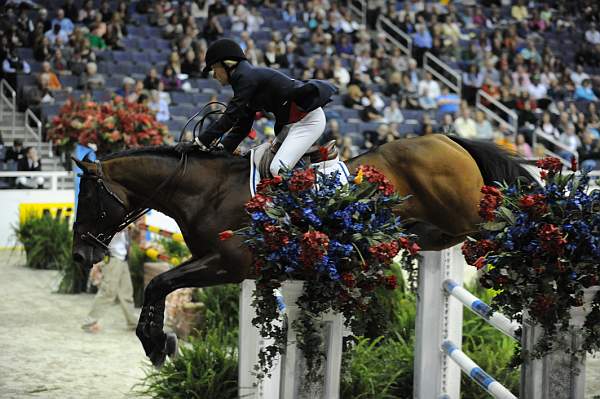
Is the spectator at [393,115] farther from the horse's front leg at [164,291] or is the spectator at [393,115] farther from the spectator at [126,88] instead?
the horse's front leg at [164,291]

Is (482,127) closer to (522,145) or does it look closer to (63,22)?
(522,145)

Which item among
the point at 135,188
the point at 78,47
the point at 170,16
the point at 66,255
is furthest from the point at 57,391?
the point at 170,16

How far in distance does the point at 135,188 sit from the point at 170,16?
14.4m

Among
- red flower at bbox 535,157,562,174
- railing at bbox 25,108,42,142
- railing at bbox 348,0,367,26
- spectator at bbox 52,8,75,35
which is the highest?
railing at bbox 348,0,367,26

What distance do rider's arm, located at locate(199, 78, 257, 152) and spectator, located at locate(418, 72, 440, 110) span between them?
48.3 feet

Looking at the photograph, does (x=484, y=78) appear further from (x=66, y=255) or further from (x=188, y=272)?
(x=188, y=272)

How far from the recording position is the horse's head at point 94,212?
20.9 ft

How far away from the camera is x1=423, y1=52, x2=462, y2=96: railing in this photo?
71.5 ft

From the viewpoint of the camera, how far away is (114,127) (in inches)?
439

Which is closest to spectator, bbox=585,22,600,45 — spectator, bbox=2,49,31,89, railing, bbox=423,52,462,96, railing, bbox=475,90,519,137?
railing, bbox=423,52,462,96

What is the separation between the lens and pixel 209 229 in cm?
630

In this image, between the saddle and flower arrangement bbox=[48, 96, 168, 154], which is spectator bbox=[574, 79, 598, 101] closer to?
flower arrangement bbox=[48, 96, 168, 154]

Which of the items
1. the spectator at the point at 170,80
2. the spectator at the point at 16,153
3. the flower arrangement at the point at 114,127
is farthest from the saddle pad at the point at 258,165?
the spectator at the point at 170,80

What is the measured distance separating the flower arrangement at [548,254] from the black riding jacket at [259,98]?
7.20ft
